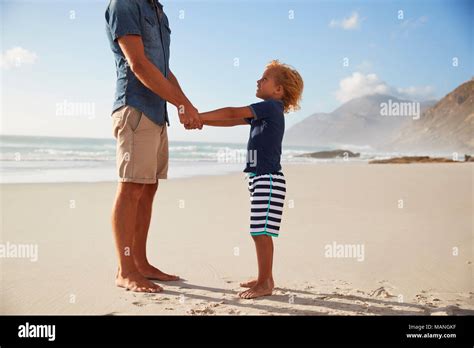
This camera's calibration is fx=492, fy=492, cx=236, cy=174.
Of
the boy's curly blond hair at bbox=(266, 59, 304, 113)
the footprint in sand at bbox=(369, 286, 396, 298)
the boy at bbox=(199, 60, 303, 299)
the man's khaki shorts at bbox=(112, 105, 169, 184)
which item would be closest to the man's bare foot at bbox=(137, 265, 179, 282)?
the boy at bbox=(199, 60, 303, 299)

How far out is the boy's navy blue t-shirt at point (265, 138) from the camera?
10.6ft

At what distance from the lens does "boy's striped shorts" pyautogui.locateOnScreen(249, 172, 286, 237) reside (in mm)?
3172

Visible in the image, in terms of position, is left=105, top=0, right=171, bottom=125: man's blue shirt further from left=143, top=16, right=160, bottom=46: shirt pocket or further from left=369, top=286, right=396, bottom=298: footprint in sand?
left=369, top=286, right=396, bottom=298: footprint in sand

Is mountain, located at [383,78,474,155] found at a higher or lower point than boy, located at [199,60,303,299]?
higher

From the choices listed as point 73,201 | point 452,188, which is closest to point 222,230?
point 73,201

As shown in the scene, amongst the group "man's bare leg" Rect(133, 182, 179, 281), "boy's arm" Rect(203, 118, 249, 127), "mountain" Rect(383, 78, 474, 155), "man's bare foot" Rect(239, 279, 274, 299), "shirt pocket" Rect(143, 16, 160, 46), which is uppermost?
"mountain" Rect(383, 78, 474, 155)

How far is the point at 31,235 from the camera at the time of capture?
4918 mm

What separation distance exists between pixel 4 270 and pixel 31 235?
1.24 m

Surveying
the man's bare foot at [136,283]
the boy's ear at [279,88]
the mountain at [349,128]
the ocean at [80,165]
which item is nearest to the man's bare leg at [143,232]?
the man's bare foot at [136,283]

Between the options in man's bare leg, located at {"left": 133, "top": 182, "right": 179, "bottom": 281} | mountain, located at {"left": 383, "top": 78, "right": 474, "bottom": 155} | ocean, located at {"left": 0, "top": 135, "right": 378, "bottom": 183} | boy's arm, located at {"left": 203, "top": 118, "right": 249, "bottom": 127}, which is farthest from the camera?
mountain, located at {"left": 383, "top": 78, "right": 474, "bottom": 155}

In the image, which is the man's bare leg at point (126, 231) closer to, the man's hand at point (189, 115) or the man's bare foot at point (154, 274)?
the man's bare foot at point (154, 274)

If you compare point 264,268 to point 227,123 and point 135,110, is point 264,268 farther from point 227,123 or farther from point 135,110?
point 135,110

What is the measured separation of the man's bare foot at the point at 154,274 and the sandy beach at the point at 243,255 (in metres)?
0.09

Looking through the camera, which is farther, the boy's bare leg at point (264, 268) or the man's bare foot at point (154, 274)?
the man's bare foot at point (154, 274)
